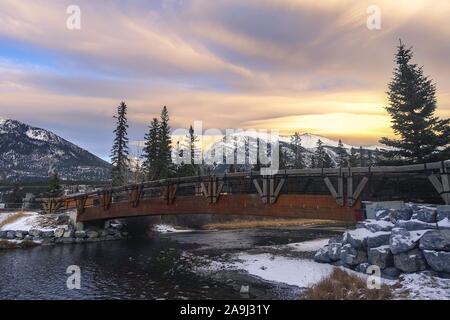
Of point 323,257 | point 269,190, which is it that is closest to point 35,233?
point 269,190

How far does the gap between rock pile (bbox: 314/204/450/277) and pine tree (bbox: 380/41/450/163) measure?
14988mm

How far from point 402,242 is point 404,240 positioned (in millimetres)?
129

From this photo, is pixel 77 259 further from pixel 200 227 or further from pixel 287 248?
pixel 200 227

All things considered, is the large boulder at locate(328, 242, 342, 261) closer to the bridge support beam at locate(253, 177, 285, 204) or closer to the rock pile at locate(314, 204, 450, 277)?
the rock pile at locate(314, 204, 450, 277)

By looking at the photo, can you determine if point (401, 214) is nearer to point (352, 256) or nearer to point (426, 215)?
point (426, 215)

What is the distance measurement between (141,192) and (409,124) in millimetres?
25371

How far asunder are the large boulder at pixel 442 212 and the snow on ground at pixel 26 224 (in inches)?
1491

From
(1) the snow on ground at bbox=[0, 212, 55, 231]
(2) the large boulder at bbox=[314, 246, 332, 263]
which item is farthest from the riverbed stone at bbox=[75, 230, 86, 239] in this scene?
(2) the large boulder at bbox=[314, 246, 332, 263]

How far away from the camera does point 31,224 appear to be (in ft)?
138

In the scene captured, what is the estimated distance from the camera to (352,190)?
72.3 feet

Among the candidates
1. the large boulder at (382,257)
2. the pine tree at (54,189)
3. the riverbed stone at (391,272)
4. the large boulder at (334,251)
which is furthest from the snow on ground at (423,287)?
the pine tree at (54,189)

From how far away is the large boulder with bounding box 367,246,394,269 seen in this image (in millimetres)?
17391

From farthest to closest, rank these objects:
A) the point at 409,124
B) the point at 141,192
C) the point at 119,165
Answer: the point at 119,165 → the point at 141,192 → the point at 409,124

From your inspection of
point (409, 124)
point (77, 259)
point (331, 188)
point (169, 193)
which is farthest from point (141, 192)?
point (409, 124)
